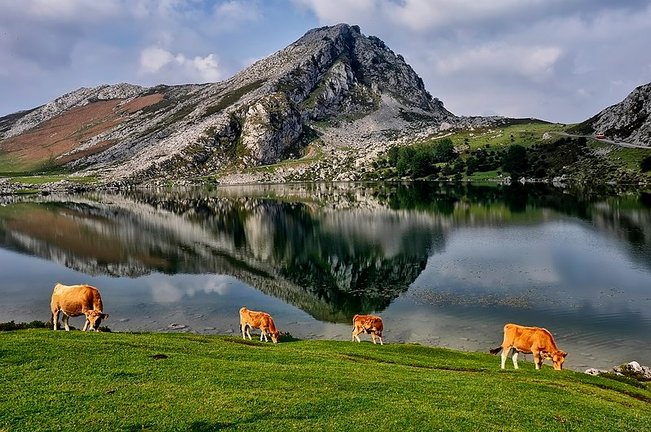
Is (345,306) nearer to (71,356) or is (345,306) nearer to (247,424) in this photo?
(71,356)

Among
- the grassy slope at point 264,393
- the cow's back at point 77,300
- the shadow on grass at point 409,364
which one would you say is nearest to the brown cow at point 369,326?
the shadow on grass at point 409,364

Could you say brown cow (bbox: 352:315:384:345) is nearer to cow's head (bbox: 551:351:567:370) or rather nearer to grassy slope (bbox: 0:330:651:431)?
grassy slope (bbox: 0:330:651:431)

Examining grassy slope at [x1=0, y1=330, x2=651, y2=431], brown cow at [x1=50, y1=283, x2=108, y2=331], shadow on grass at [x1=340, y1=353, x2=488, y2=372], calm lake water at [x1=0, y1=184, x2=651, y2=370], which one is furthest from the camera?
calm lake water at [x1=0, y1=184, x2=651, y2=370]

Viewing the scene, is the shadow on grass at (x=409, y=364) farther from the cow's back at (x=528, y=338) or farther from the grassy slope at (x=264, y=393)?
the cow's back at (x=528, y=338)

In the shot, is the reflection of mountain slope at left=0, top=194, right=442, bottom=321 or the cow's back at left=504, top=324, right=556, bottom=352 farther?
the reflection of mountain slope at left=0, top=194, right=442, bottom=321

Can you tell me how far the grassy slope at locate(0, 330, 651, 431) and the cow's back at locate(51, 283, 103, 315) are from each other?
395 centimetres

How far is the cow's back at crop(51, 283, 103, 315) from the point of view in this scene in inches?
1222

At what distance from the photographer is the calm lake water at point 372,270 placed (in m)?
52.6

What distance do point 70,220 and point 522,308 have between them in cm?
12928

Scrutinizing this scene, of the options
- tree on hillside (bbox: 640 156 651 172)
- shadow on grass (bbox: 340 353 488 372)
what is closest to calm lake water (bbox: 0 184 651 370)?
shadow on grass (bbox: 340 353 488 372)

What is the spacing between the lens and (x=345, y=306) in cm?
6166

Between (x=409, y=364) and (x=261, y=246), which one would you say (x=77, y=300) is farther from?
(x=261, y=246)

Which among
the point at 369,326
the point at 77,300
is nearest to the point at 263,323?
the point at 369,326

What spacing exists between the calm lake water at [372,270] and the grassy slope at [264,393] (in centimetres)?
2105
